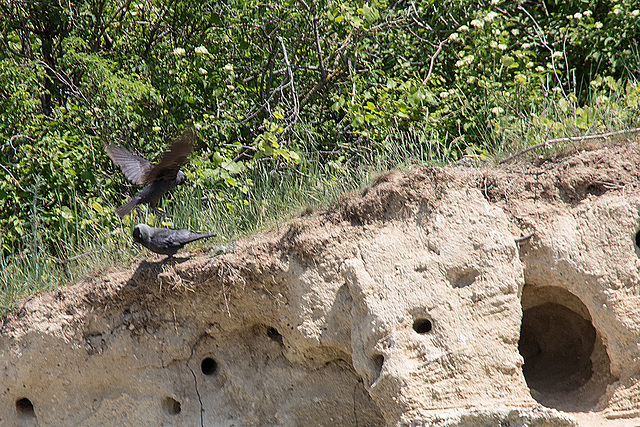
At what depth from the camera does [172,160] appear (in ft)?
18.4

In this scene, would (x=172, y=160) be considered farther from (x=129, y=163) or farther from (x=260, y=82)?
(x=260, y=82)

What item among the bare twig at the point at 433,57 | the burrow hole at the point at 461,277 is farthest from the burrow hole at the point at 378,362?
the bare twig at the point at 433,57

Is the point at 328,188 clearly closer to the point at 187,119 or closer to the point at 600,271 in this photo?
the point at 600,271

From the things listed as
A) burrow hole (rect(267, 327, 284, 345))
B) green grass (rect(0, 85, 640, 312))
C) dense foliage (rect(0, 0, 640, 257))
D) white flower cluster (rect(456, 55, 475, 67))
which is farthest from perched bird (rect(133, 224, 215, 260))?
white flower cluster (rect(456, 55, 475, 67))

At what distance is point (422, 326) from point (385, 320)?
0.86 ft

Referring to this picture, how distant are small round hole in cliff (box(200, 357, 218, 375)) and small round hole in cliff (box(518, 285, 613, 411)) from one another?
2295 millimetres

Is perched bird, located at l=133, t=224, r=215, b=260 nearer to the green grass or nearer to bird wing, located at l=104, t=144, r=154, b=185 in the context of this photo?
the green grass

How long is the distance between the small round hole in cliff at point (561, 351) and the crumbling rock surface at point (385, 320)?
0.01 metres

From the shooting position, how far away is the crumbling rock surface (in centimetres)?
454

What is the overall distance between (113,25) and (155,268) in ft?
13.3

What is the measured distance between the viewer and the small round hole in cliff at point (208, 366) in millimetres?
5484

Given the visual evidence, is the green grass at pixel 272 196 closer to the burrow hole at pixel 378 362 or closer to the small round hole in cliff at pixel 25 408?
the small round hole in cliff at pixel 25 408

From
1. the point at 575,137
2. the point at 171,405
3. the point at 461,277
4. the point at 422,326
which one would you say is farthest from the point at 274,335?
the point at 575,137

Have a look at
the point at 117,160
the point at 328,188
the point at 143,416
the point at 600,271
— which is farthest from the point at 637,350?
the point at 117,160
